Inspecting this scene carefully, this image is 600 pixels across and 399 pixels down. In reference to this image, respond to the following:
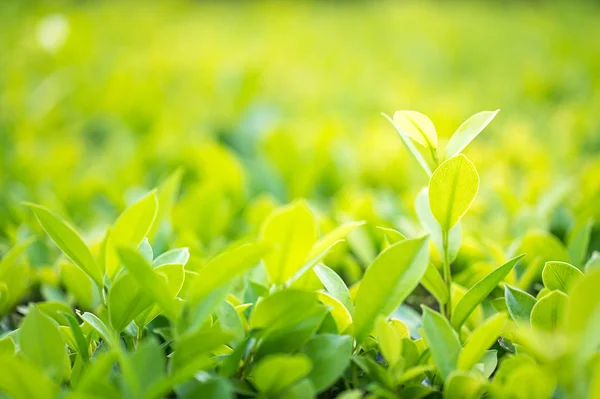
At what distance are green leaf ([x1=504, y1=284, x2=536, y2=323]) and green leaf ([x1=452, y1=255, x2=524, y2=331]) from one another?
0.08ft

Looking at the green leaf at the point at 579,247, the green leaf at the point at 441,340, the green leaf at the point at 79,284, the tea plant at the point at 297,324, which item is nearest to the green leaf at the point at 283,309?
the tea plant at the point at 297,324

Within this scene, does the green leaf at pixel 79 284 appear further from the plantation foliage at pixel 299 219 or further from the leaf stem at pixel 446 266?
the leaf stem at pixel 446 266

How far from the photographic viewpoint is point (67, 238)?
0.69 metres

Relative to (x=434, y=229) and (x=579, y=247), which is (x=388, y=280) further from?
(x=579, y=247)

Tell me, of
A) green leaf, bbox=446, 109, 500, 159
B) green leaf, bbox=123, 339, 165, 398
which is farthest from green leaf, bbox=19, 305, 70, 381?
green leaf, bbox=446, 109, 500, 159

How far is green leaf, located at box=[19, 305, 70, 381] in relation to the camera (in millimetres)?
618

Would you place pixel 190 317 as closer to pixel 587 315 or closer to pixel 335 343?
pixel 335 343

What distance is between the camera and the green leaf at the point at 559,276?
72cm

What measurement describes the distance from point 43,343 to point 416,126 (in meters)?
0.50

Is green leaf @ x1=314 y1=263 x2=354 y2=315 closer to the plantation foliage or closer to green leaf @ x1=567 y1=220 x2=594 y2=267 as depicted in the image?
the plantation foliage

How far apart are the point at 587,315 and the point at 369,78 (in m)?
2.25

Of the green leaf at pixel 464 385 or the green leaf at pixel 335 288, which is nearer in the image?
the green leaf at pixel 464 385

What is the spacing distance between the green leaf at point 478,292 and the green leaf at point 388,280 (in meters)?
0.08

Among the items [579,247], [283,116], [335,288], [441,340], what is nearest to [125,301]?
[335,288]
